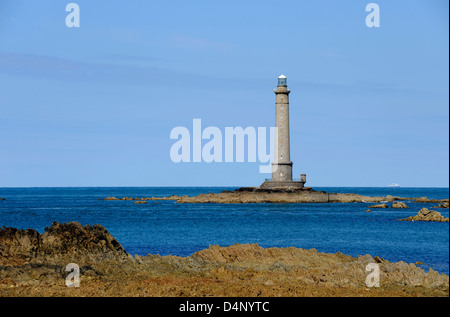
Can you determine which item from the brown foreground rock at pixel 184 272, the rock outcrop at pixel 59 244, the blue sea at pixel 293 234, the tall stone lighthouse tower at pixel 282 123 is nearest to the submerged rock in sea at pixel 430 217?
the blue sea at pixel 293 234

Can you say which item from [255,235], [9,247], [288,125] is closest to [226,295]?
[9,247]

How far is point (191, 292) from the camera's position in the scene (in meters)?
17.4

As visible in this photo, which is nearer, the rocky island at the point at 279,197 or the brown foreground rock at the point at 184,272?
the brown foreground rock at the point at 184,272

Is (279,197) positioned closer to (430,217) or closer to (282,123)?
(282,123)

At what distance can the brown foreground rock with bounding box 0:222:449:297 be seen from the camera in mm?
17734

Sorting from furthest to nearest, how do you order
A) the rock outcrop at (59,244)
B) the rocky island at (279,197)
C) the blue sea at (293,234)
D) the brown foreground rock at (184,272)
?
1. the rocky island at (279,197)
2. the blue sea at (293,234)
3. the rock outcrop at (59,244)
4. the brown foreground rock at (184,272)

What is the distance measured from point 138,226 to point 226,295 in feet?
133

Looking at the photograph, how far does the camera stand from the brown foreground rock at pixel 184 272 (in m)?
17.7

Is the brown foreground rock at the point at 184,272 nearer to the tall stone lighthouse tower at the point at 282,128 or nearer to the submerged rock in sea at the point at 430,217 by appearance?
the submerged rock in sea at the point at 430,217

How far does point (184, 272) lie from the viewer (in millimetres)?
21531

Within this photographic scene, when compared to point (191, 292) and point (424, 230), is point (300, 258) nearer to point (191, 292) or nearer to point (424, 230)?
point (191, 292)

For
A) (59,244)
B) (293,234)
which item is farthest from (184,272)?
(293,234)

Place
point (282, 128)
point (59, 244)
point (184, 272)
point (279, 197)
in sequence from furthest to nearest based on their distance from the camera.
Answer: point (279, 197)
point (282, 128)
point (59, 244)
point (184, 272)

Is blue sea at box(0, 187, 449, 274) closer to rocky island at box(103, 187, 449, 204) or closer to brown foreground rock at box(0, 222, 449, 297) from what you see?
brown foreground rock at box(0, 222, 449, 297)
